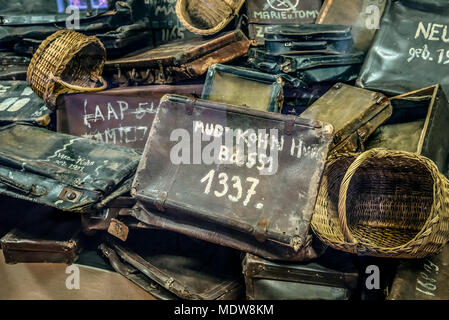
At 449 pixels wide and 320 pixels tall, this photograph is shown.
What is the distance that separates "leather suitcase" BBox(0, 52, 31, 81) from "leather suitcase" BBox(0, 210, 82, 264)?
1590 millimetres

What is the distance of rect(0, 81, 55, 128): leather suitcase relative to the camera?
3.46m

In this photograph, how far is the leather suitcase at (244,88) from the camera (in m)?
3.04

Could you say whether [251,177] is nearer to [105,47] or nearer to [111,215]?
[111,215]

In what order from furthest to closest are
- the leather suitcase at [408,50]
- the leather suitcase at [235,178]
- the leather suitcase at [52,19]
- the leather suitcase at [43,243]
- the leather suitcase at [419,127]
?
the leather suitcase at [52,19], the leather suitcase at [408,50], the leather suitcase at [43,243], the leather suitcase at [419,127], the leather suitcase at [235,178]

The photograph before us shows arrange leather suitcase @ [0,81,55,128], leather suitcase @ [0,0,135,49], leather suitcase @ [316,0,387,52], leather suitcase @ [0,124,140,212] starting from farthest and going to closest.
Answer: leather suitcase @ [0,0,135,49]
leather suitcase @ [316,0,387,52]
leather suitcase @ [0,81,55,128]
leather suitcase @ [0,124,140,212]

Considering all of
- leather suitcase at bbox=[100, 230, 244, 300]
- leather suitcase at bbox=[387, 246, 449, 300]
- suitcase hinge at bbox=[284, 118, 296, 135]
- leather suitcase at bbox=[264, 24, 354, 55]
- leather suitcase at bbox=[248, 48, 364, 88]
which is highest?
leather suitcase at bbox=[264, 24, 354, 55]

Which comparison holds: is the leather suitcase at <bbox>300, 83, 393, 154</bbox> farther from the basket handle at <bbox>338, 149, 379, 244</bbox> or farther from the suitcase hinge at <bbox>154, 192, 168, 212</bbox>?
the suitcase hinge at <bbox>154, 192, 168, 212</bbox>

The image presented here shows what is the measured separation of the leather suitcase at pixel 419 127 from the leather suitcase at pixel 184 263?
4.24 ft

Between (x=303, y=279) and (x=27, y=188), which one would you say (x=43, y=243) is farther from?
(x=303, y=279)

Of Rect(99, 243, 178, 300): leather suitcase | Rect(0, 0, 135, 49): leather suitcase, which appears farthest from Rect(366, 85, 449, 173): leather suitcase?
Rect(0, 0, 135, 49): leather suitcase

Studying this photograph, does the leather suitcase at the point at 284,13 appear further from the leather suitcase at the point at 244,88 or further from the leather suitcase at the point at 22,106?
the leather suitcase at the point at 22,106

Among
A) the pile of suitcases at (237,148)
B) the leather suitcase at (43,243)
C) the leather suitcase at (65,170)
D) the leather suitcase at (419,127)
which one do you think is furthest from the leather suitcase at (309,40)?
the leather suitcase at (43,243)

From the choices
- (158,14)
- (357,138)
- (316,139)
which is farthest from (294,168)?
(158,14)

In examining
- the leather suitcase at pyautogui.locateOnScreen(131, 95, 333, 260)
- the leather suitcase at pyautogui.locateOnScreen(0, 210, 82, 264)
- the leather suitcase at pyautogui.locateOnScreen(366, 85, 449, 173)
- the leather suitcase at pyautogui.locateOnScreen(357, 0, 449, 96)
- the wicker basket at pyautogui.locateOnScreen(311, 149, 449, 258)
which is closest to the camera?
the wicker basket at pyautogui.locateOnScreen(311, 149, 449, 258)
